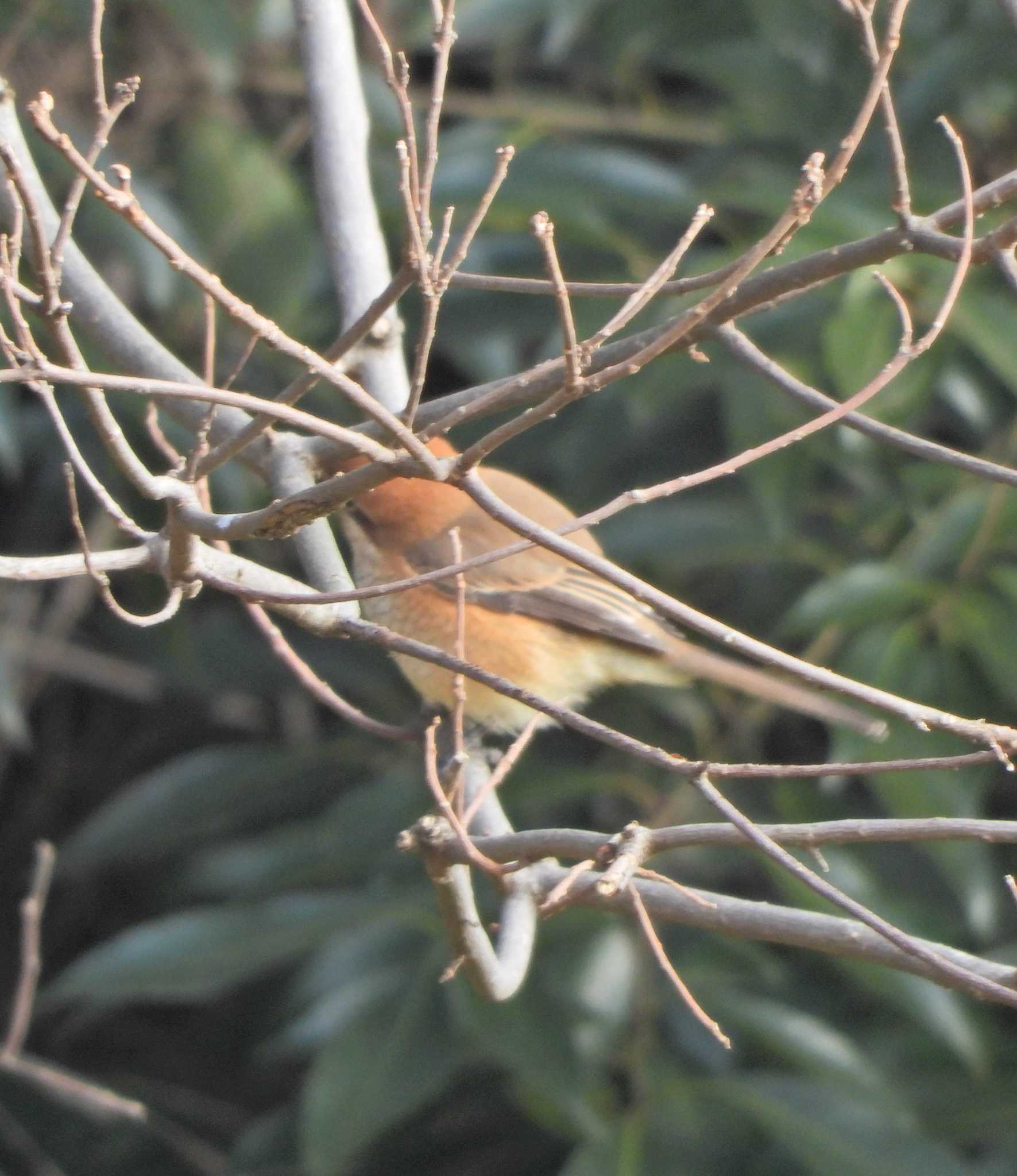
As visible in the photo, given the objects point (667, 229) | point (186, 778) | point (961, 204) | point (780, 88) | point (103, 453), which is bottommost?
point (186, 778)

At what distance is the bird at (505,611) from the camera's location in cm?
311

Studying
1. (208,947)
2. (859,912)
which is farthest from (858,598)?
(859,912)

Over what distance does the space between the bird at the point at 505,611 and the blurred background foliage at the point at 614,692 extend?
163 mm

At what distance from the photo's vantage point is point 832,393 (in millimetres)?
3426

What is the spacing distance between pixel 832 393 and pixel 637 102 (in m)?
1.21

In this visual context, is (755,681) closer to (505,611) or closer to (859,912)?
(505,611)

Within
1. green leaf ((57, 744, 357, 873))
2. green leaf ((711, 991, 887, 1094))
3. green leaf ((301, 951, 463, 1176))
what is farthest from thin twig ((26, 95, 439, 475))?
green leaf ((57, 744, 357, 873))

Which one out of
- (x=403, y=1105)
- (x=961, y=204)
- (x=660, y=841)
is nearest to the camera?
(x=961, y=204)

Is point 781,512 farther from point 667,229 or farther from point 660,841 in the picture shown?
point 660,841

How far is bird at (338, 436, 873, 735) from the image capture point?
311 cm

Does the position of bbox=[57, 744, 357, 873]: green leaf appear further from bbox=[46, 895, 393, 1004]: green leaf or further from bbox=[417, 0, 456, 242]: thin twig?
bbox=[417, 0, 456, 242]: thin twig

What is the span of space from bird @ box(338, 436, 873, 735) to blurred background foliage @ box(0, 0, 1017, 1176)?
163 millimetres

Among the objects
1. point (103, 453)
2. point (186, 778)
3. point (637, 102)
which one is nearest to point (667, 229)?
point (637, 102)

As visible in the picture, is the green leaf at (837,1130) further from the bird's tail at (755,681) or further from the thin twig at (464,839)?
the thin twig at (464,839)
